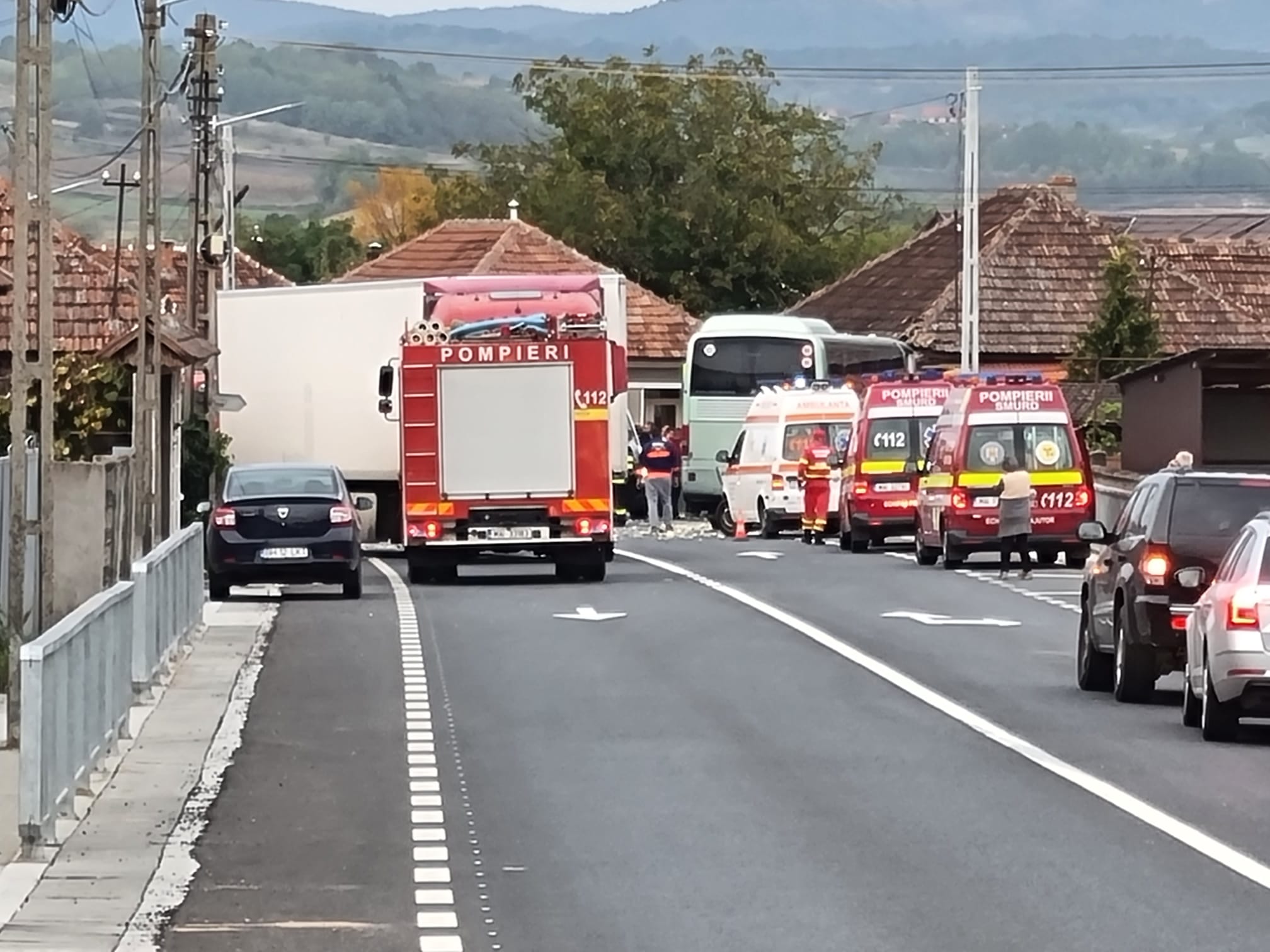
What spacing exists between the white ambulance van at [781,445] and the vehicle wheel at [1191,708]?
27630 millimetres

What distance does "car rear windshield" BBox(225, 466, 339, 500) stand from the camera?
31.8 metres

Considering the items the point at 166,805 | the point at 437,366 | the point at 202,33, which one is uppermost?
the point at 202,33

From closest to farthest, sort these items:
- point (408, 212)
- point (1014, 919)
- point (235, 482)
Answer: point (1014, 919) → point (235, 482) → point (408, 212)

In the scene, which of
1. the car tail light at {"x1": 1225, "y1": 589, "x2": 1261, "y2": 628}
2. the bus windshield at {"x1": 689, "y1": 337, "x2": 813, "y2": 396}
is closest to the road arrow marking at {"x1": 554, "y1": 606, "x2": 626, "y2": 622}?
the car tail light at {"x1": 1225, "y1": 589, "x2": 1261, "y2": 628}

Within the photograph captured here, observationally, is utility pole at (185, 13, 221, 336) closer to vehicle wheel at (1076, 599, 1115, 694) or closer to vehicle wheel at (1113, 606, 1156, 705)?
vehicle wheel at (1076, 599, 1115, 694)

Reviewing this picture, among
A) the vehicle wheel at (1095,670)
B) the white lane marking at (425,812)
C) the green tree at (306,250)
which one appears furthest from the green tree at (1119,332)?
the green tree at (306,250)

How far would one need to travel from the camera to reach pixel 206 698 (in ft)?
66.5

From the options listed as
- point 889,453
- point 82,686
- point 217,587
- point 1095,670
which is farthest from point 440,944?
point 889,453

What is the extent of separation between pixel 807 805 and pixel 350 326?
95.8 ft

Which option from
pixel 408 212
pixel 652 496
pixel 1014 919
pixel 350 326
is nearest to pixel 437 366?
pixel 350 326

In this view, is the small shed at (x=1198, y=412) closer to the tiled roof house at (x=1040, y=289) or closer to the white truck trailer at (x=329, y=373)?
the white truck trailer at (x=329, y=373)

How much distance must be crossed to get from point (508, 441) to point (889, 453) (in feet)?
30.0

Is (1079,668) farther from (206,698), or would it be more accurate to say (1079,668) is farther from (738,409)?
(738,409)

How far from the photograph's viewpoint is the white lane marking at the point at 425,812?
1103 cm
